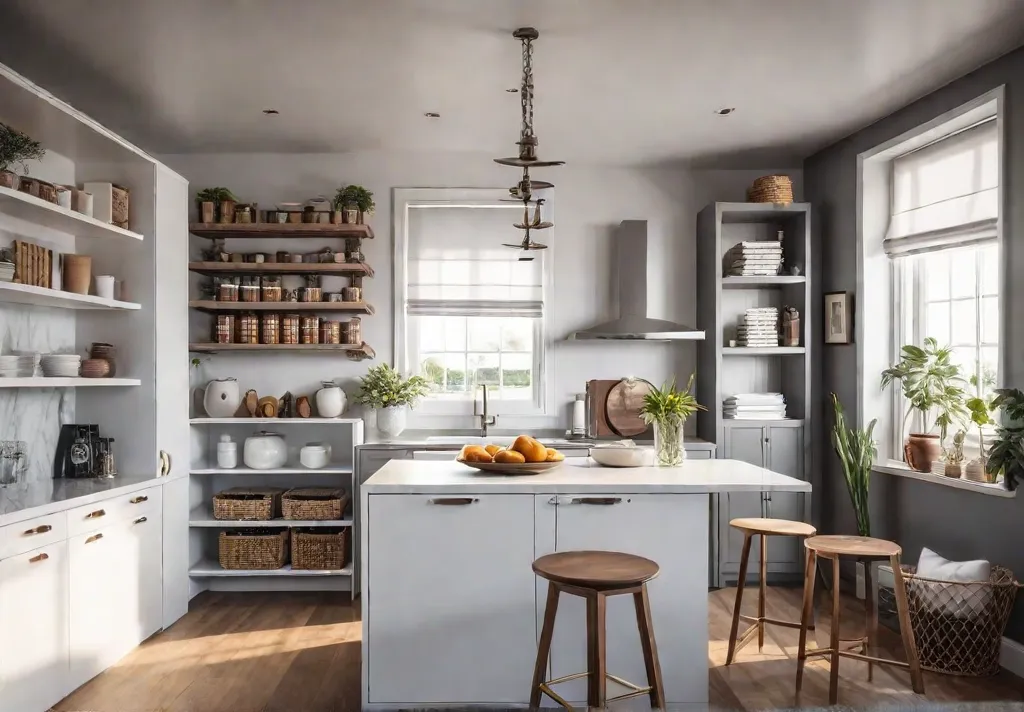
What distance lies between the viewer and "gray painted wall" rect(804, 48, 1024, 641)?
3561 millimetres

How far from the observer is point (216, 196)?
16.2 feet

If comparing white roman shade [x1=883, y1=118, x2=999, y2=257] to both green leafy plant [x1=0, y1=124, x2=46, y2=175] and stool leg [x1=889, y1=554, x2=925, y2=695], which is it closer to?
stool leg [x1=889, y1=554, x2=925, y2=695]

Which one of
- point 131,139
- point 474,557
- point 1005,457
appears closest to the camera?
point 474,557

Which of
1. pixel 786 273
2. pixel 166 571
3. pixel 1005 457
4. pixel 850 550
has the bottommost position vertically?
pixel 166 571

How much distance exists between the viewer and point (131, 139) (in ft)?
16.2

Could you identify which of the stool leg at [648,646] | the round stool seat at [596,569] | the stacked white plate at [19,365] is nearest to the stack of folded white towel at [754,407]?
the round stool seat at [596,569]

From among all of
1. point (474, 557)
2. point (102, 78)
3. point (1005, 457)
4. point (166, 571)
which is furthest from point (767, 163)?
point (166, 571)

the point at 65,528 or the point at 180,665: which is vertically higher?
the point at 65,528

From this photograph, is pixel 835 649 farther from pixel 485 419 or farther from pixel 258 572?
pixel 258 572

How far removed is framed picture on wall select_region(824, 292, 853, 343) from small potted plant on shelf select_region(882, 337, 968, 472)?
53 cm

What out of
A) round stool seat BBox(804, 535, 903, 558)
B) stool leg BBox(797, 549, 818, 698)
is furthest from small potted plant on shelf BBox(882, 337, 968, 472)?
stool leg BBox(797, 549, 818, 698)

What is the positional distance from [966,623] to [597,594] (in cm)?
199

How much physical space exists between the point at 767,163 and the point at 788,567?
2611mm

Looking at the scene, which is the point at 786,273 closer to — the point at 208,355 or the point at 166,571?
the point at 208,355
